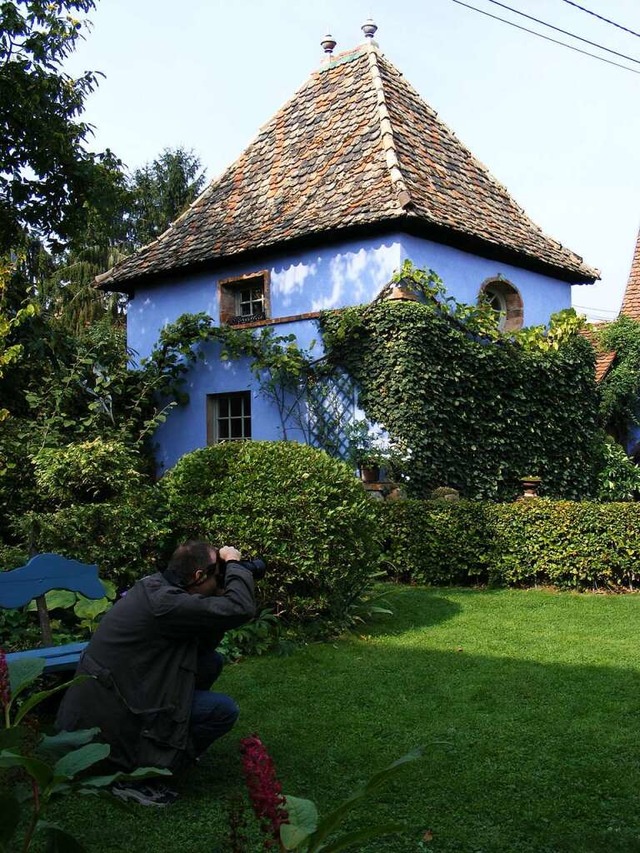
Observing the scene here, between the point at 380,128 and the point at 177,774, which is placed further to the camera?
the point at 380,128

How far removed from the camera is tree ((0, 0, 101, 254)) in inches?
451

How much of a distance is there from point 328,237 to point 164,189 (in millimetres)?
23365

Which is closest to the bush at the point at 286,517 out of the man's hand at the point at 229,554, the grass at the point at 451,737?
the grass at the point at 451,737

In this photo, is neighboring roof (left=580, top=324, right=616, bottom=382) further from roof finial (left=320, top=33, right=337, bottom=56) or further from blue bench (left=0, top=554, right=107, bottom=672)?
blue bench (left=0, top=554, right=107, bottom=672)

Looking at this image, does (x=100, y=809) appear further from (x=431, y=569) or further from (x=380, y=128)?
(x=380, y=128)

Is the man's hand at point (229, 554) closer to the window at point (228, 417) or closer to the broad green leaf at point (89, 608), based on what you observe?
the broad green leaf at point (89, 608)

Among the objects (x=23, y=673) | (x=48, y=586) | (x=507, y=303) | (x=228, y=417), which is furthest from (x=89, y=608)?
(x=507, y=303)

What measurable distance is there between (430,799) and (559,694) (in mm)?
2115

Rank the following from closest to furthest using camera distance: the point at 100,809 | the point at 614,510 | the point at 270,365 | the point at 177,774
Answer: the point at 100,809 → the point at 177,774 → the point at 614,510 → the point at 270,365

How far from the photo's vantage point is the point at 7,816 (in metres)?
1.76

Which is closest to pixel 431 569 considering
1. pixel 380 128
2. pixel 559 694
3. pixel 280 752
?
pixel 559 694

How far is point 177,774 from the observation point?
14.5 ft

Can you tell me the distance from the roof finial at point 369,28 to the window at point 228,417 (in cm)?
754

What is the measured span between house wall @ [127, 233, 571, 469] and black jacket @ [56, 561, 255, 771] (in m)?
9.86
